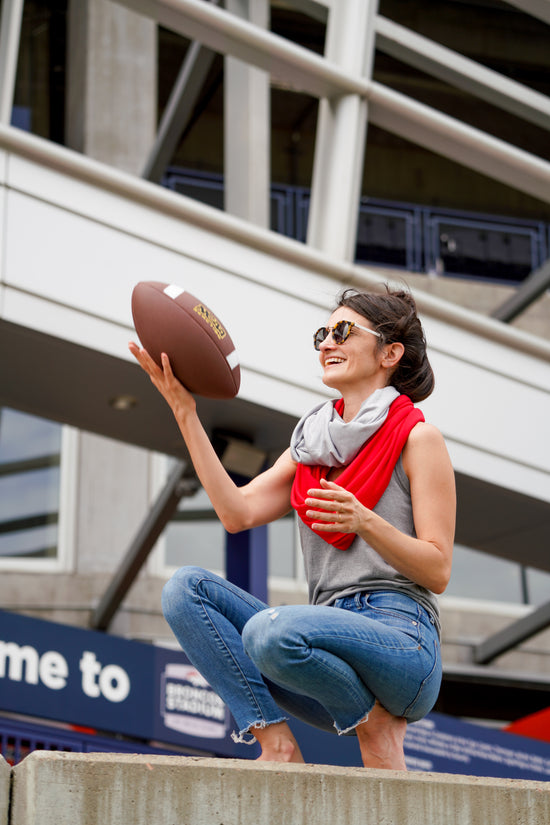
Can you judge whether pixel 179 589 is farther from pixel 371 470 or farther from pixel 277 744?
pixel 371 470

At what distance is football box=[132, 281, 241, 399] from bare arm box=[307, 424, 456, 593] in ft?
1.67

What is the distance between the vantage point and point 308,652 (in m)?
2.65

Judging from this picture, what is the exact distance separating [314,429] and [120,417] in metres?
4.19

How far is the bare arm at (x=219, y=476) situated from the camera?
2.95 meters

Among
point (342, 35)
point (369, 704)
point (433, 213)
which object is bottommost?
point (369, 704)

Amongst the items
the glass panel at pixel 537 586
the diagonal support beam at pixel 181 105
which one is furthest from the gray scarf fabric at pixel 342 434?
the glass panel at pixel 537 586

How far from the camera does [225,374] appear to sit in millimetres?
3135

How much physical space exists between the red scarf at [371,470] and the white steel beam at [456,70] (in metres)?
5.68

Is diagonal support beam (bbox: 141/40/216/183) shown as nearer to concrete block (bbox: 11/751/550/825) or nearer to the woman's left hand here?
the woman's left hand

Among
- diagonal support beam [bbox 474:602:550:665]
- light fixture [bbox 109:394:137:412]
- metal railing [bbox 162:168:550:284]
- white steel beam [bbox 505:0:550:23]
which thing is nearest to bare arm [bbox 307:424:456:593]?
light fixture [bbox 109:394:137:412]

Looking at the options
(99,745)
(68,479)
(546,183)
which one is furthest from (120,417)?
(68,479)

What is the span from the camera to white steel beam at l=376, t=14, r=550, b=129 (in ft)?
26.3

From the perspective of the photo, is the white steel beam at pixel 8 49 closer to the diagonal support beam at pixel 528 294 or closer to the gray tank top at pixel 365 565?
the gray tank top at pixel 365 565

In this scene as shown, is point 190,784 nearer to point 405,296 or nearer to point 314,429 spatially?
point 314,429
